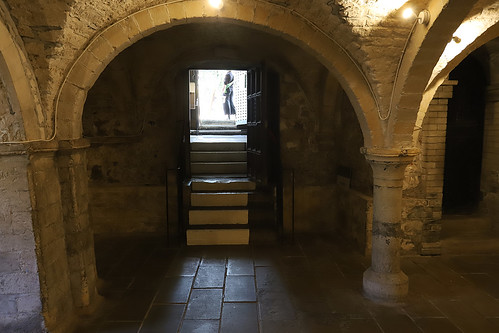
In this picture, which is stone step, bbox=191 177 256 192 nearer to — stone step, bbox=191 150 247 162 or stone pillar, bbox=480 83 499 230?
stone step, bbox=191 150 247 162

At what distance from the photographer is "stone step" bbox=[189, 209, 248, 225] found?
5234 millimetres

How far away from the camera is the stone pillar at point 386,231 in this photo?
11.3ft

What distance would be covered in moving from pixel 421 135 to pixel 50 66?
13.3ft

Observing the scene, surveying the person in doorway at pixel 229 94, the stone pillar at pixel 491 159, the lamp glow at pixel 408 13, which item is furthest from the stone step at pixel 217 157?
the person in doorway at pixel 229 94

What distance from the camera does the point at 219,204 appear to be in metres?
5.45

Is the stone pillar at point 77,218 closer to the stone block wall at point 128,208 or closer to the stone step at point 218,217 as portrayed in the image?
the stone step at point 218,217

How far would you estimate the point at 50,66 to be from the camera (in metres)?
2.71

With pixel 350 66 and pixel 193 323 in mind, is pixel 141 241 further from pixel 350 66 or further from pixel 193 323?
pixel 350 66

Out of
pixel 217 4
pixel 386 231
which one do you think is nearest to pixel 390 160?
pixel 386 231

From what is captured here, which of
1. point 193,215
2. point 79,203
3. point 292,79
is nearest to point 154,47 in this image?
point 292,79

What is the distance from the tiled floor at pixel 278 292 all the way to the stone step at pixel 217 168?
204 cm

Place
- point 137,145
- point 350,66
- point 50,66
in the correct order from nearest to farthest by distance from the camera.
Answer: point 50,66, point 350,66, point 137,145

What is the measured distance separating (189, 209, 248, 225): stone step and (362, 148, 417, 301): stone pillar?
213 centimetres

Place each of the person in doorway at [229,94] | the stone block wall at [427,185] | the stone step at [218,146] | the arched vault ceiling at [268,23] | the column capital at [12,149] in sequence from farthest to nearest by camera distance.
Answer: the person in doorway at [229,94]
the stone step at [218,146]
the stone block wall at [427,185]
the arched vault ceiling at [268,23]
the column capital at [12,149]
